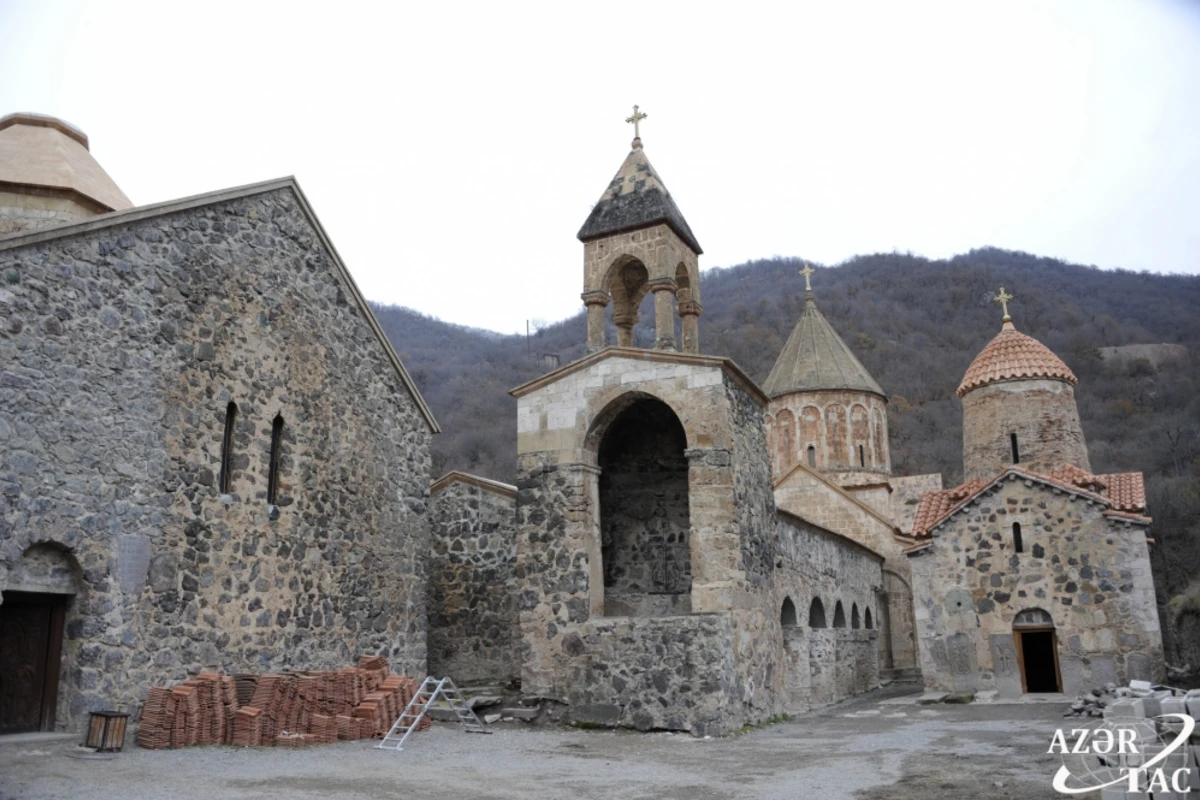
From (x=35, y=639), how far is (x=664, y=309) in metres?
9.02

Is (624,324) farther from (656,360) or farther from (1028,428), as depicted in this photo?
(1028,428)

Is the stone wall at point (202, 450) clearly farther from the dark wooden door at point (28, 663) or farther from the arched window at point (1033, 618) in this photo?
the arched window at point (1033, 618)

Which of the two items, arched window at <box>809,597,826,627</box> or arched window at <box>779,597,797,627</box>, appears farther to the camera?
arched window at <box>809,597,826,627</box>

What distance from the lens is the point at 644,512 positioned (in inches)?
589

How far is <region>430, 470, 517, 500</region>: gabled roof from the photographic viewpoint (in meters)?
14.9

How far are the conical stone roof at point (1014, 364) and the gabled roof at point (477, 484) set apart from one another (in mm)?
10126

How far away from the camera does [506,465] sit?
159ft

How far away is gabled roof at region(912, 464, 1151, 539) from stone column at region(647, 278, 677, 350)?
671 centimetres

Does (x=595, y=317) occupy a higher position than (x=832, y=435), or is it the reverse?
(x=832, y=435)

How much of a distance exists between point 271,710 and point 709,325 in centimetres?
6256

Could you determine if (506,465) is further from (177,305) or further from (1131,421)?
(177,305)

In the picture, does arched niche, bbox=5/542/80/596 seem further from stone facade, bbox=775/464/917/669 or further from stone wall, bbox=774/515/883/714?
stone facade, bbox=775/464/917/669

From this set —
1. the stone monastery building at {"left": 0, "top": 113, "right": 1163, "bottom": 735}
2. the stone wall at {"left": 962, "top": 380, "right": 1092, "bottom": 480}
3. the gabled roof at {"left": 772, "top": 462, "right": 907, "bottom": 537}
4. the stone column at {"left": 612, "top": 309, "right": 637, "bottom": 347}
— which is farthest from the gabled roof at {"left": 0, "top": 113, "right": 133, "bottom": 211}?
the gabled roof at {"left": 772, "top": 462, "right": 907, "bottom": 537}

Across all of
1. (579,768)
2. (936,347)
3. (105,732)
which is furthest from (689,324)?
(936,347)
